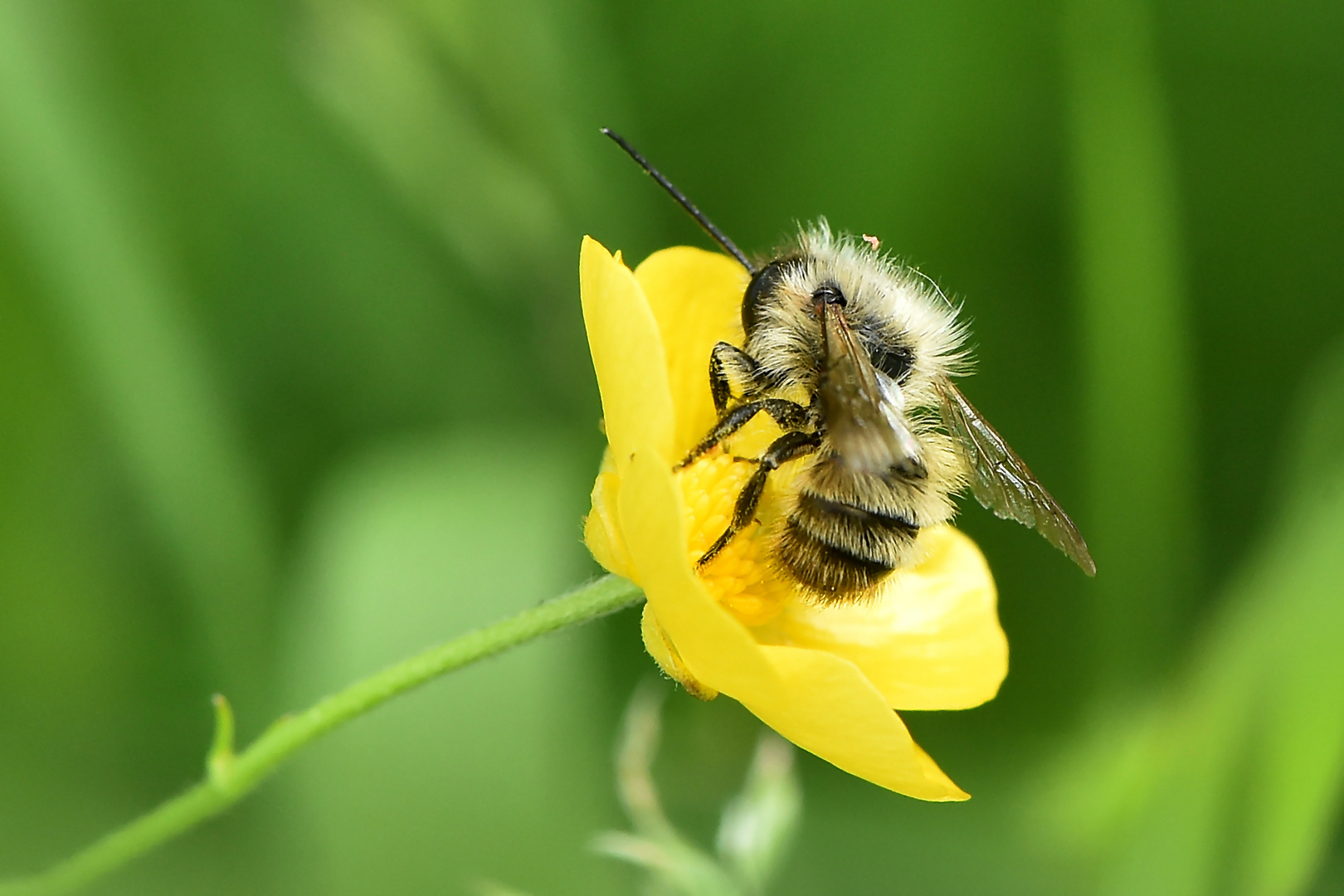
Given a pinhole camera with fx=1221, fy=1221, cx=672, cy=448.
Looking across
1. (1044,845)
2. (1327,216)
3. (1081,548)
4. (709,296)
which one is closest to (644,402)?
(709,296)

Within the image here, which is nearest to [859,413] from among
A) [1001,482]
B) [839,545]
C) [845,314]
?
[839,545]

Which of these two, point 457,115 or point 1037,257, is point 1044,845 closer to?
point 1037,257

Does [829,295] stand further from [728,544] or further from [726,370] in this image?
[728,544]

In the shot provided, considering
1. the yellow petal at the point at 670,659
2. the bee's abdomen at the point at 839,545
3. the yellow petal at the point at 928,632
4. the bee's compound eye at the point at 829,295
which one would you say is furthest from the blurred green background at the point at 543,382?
the bee's compound eye at the point at 829,295

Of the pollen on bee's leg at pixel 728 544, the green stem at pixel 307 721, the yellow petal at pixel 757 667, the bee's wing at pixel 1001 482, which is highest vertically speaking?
the bee's wing at pixel 1001 482

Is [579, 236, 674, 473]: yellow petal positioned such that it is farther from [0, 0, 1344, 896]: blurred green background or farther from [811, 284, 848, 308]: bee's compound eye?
[0, 0, 1344, 896]: blurred green background

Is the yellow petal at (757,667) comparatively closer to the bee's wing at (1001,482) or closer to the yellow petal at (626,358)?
the yellow petal at (626,358)
